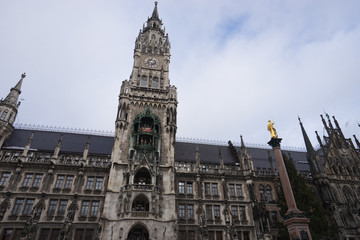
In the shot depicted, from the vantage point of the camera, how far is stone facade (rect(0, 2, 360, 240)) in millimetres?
27422

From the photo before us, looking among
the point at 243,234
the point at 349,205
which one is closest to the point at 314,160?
the point at 349,205

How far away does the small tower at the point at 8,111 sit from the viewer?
33.2 meters

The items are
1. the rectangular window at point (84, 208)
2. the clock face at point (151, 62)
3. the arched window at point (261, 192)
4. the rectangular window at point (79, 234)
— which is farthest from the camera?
the clock face at point (151, 62)

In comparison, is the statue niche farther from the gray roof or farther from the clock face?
the clock face

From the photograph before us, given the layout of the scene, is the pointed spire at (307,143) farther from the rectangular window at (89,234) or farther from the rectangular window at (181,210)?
the rectangular window at (89,234)

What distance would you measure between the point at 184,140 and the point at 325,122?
90.8ft

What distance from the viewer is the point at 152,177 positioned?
30.2 metres

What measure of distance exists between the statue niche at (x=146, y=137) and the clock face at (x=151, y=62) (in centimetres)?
1105

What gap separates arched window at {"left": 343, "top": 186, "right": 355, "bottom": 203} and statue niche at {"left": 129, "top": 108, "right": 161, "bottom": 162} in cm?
3014

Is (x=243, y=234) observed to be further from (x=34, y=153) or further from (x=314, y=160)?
(x=34, y=153)

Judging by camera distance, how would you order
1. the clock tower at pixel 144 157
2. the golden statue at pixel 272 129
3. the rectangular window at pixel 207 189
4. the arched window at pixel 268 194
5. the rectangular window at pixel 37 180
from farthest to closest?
the arched window at pixel 268 194 → the rectangular window at pixel 207 189 → the rectangular window at pixel 37 180 → the clock tower at pixel 144 157 → the golden statue at pixel 272 129

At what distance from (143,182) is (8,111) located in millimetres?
22723

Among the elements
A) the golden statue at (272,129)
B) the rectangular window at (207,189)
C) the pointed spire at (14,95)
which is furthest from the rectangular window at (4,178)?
the golden statue at (272,129)

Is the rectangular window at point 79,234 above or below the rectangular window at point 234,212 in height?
below
